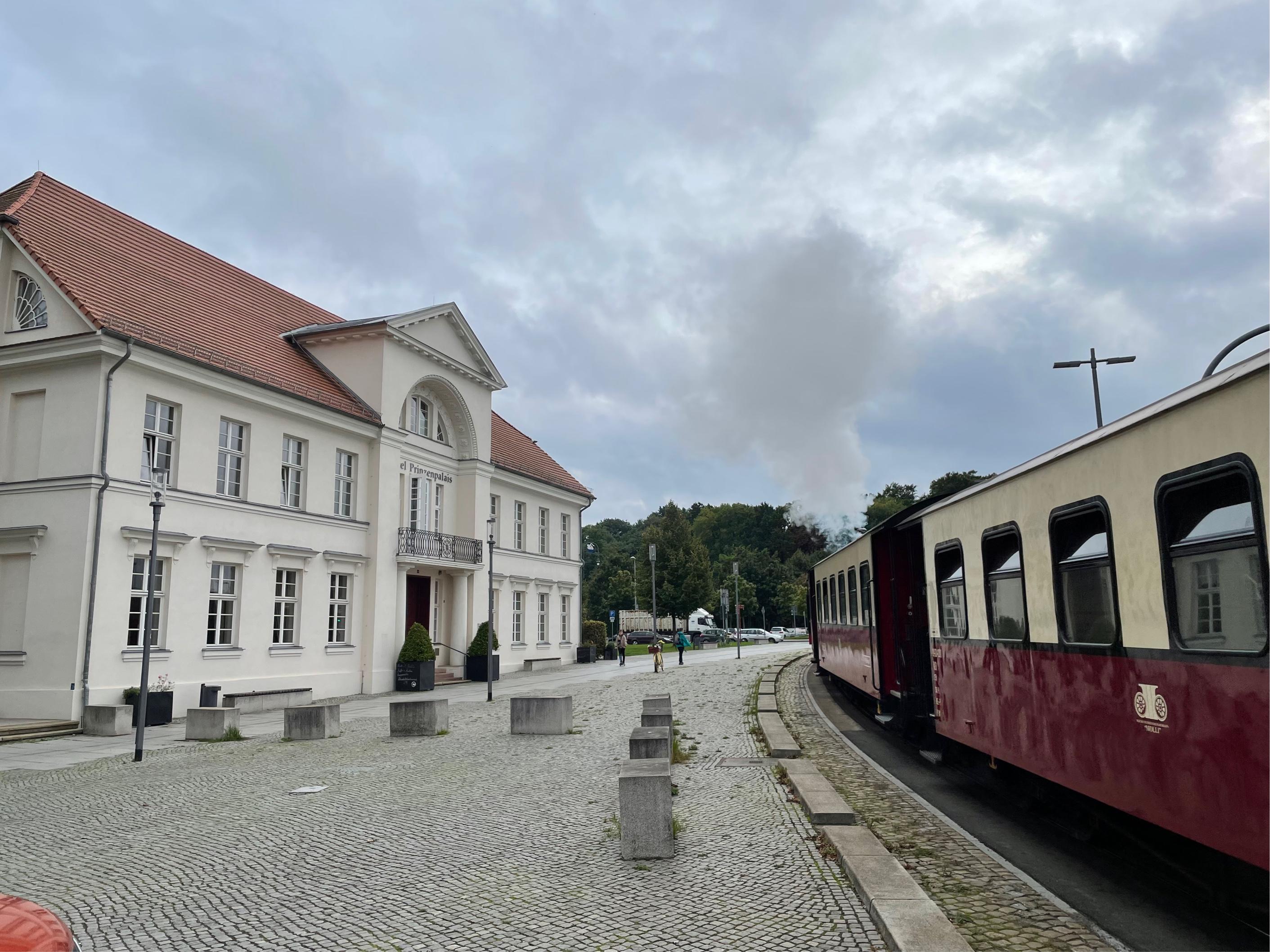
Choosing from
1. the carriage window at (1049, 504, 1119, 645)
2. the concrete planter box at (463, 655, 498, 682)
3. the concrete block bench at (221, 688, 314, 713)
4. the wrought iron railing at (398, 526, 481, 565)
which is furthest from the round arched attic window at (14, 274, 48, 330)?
the carriage window at (1049, 504, 1119, 645)

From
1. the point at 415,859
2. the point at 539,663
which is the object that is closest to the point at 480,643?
the point at 539,663

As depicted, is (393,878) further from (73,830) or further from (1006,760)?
(1006,760)

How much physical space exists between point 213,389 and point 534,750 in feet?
43.5

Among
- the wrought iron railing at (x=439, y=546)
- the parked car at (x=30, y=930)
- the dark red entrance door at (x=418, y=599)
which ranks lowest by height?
the parked car at (x=30, y=930)

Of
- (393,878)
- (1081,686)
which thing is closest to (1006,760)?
(1081,686)

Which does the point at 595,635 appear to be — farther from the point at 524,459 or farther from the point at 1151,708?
the point at 1151,708

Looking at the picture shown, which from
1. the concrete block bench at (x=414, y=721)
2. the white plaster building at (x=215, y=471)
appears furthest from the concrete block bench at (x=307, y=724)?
the white plaster building at (x=215, y=471)

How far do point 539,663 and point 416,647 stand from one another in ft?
32.7

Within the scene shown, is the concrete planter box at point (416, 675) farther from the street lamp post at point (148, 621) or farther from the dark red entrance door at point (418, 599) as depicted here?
the street lamp post at point (148, 621)

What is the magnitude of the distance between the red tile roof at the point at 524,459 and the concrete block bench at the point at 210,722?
717 inches

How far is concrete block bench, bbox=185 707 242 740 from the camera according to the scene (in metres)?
16.5

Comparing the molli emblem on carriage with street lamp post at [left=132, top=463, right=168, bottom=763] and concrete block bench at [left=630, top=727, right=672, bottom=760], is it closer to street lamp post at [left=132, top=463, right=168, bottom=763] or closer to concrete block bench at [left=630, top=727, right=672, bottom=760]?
concrete block bench at [left=630, top=727, right=672, bottom=760]

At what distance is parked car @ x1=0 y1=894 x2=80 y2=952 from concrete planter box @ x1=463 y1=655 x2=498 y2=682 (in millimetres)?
27686

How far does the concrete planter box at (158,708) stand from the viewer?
18906mm
